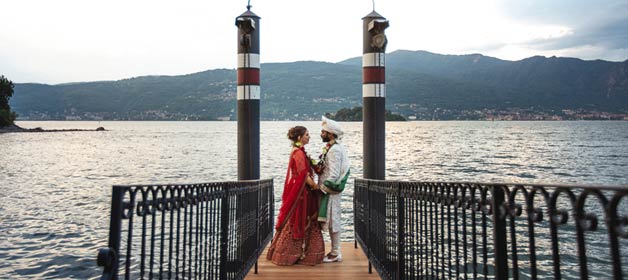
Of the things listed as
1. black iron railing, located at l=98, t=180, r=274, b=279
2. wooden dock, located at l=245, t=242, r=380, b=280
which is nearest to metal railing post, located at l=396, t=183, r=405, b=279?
wooden dock, located at l=245, t=242, r=380, b=280

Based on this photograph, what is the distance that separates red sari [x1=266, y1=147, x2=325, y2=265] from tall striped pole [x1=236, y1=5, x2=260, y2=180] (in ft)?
5.91

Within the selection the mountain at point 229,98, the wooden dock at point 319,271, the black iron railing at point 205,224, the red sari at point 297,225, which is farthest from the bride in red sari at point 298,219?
the mountain at point 229,98

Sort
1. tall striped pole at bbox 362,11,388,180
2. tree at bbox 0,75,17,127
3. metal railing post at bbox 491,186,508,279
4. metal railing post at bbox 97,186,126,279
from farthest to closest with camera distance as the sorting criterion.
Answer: tree at bbox 0,75,17,127
tall striped pole at bbox 362,11,388,180
metal railing post at bbox 97,186,126,279
metal railing post at bbox 491,186,508,279

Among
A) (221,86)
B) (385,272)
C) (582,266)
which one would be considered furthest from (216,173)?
(221,86)

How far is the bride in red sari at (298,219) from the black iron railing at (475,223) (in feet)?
2.05

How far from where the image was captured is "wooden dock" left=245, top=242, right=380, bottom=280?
17.6 ft

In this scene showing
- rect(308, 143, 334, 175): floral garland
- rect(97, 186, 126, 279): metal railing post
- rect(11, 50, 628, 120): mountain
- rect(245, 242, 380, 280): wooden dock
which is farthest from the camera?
rect(11, 50, 628, 120): mountain

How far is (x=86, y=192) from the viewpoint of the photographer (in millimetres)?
22859

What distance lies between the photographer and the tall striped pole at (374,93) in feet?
25.3

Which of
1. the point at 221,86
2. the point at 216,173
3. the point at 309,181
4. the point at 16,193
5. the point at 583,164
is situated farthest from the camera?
Answer: the point at 221,86

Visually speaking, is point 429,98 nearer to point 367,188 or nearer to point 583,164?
point 583,164

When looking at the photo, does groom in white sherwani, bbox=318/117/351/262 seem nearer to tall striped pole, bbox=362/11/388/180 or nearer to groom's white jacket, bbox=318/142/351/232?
groom's white jacket, bbox=318/142/351/232

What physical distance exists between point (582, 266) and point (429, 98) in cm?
18996

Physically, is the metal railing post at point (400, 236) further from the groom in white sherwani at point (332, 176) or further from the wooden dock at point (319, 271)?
the groom in white sherwani at point (332, 176)
